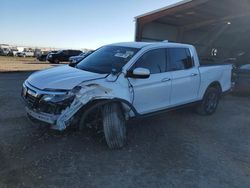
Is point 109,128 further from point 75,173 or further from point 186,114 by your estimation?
point 186,114

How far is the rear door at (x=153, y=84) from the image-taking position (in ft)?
16.9

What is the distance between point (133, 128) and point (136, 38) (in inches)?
522

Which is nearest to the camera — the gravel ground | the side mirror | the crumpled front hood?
the gravel ground

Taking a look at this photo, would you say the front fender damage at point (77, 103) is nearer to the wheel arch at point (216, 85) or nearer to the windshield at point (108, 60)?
the windshield at point (108, 60)

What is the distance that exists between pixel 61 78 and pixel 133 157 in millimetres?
1760

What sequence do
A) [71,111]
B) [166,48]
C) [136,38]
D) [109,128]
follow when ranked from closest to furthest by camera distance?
[71,111] → [109,128] → [166,48] → [136,38]

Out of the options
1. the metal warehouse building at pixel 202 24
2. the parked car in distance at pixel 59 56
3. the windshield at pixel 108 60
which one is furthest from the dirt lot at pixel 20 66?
the windshield at pixel 108 60

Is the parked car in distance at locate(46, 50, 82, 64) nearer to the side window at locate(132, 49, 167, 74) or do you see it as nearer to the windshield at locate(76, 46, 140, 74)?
the windshield at locate(76, 46, 140, 74)

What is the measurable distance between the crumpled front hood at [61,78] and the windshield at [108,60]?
308mm

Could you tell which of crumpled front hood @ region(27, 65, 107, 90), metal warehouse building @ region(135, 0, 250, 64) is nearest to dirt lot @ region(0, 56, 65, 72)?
metal warehouse building @ region(135, 0, 250, 64)

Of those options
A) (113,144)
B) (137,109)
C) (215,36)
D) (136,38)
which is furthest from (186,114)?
(215,36)

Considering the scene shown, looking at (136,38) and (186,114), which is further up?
(136,38)

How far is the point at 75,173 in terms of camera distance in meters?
3.98

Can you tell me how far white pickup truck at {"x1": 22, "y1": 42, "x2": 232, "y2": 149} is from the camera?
4402mm
